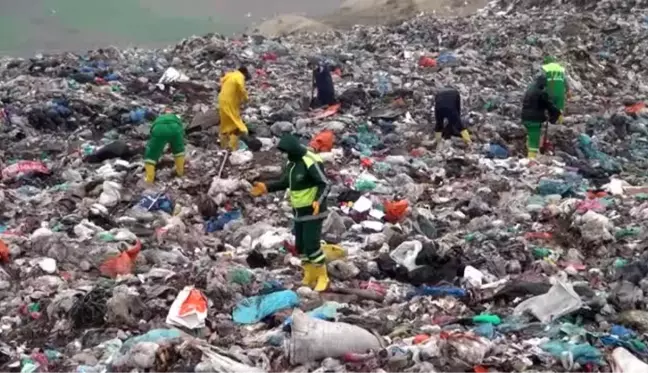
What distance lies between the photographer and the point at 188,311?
6043 mm

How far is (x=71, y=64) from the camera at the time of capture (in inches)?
597

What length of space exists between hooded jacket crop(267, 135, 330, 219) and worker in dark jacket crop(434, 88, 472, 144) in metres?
4.98

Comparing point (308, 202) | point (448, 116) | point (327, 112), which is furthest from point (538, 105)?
point (308, 202)

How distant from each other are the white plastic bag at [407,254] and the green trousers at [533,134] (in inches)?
162

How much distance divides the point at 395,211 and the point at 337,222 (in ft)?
2.26

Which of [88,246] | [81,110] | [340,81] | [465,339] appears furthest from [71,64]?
[465,339]

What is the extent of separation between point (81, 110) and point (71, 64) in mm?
2936

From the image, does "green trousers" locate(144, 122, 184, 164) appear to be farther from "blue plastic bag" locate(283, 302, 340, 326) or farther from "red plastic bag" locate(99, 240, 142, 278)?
"blue plastic bag" locate(283, 302, 340, 326)

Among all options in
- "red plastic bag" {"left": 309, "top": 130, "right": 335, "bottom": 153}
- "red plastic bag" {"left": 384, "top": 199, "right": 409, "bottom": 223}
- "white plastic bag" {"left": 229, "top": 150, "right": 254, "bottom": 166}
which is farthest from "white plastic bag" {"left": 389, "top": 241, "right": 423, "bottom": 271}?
"red plastic bag" {"left": 309, "top": 130, "right": 335, "bottom": 153}

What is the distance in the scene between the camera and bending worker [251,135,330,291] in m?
6.78

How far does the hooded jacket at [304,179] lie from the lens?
6.76 meters

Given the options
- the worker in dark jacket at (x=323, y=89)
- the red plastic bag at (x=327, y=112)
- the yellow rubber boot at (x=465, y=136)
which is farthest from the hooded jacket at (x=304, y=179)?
the worker in dark jacket at (x=323, y=89)

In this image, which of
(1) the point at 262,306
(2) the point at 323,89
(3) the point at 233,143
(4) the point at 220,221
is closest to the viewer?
(1) the point at 262,306

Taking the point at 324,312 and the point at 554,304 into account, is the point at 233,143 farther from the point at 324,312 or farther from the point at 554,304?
the point at 554,304
